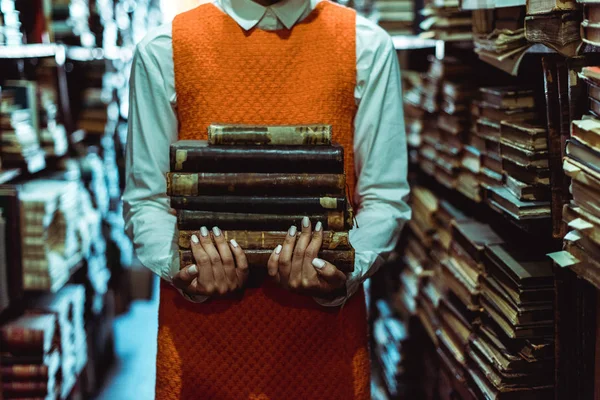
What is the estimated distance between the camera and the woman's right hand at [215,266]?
1174 mm

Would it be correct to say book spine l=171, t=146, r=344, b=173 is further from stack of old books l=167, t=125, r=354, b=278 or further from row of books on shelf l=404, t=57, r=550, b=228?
row of books on shelf l=404, t=57, r=550, b=228

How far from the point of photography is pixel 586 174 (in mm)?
1151

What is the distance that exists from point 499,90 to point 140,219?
3.09ft

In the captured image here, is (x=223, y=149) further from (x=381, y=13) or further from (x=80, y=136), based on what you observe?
(x=80, y=136)

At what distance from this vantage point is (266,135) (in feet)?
3.81

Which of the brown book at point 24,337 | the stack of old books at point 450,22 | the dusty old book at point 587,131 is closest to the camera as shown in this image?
the dusty old book at point 587,131

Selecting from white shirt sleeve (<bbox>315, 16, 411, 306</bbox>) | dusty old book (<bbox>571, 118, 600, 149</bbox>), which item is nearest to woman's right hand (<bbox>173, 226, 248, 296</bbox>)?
white shirt sleeve (<bbox>315, 16, 411, 306</bbox>)

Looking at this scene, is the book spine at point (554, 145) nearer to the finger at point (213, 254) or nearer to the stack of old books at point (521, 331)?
the stack of old books at point (521, 331)

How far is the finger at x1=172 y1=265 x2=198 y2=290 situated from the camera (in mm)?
1199

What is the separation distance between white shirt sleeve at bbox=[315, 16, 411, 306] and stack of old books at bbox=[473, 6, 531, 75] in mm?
278

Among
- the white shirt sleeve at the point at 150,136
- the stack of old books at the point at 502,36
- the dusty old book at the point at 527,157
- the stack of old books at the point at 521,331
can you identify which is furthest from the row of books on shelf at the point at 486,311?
the white shirt sleeve at the point at 150,136

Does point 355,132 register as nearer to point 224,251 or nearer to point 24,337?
point 224,251

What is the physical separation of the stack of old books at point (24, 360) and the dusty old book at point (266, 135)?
61.5 inches

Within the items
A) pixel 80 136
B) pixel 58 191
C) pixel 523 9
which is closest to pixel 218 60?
pixel 523 9
